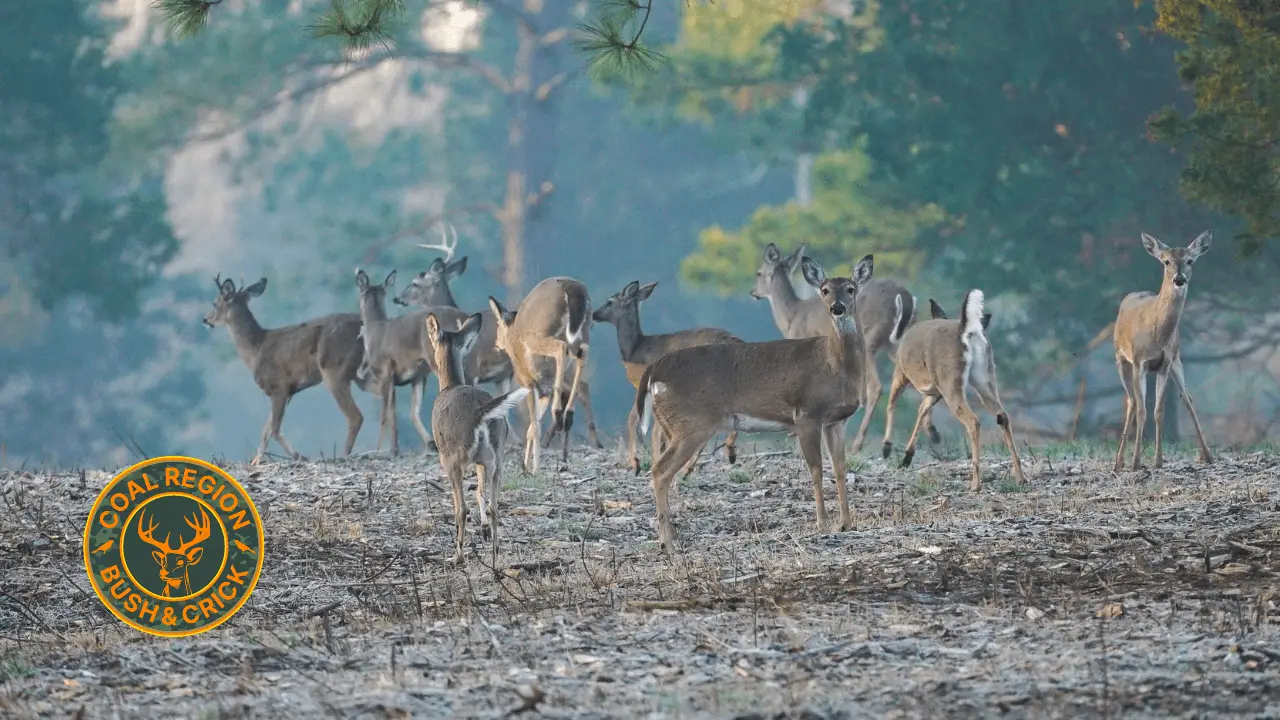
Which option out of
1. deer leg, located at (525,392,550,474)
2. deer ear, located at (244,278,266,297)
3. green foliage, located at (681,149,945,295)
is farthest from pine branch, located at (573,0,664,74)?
green foliage, located at (681,149,945,295)

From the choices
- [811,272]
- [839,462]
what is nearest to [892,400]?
[811,272]

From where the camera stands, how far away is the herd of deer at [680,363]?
10.5m

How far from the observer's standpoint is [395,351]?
17.6 metres

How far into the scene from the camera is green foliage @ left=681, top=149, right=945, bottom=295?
1124 inches

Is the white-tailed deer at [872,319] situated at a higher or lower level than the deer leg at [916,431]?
higher

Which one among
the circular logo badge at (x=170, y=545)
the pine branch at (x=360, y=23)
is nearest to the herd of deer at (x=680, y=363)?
the pine branch at (x=360, y=23)

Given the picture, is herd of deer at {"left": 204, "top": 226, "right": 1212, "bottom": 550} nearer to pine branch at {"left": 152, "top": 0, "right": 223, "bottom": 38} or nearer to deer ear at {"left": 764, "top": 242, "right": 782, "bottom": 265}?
deer ear at {"left": 764, "top": 242, "right": 782, "bottom": 265}

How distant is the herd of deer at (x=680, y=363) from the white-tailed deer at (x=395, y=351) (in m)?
0.02

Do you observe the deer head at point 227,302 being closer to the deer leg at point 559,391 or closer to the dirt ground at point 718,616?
the deer leg at point 559,391

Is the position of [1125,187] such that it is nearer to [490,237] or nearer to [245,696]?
[245,696]

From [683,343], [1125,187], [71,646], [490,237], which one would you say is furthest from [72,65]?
[71,646]

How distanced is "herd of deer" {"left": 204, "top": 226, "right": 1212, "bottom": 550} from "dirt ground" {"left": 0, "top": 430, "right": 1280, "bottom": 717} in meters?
→ 0.60

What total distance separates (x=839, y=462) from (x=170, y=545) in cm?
406

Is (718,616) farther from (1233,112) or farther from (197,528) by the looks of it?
(1233,112)
